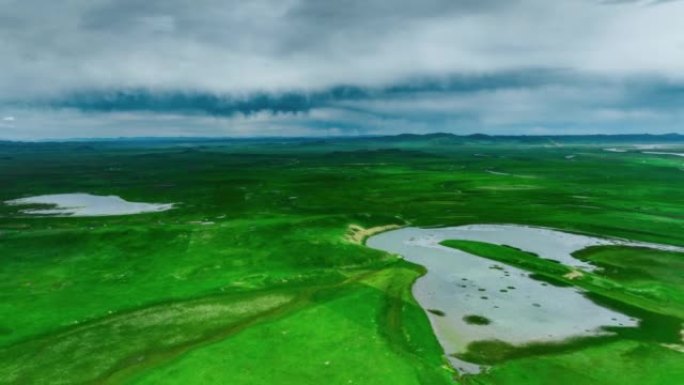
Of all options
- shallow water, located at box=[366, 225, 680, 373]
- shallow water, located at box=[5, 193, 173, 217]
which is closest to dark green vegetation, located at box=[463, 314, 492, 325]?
shallow water, located at box=[366, 225, 680, 373]

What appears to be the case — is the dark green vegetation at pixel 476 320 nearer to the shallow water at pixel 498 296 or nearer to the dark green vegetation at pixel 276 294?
the shallow water at pixel 498 296

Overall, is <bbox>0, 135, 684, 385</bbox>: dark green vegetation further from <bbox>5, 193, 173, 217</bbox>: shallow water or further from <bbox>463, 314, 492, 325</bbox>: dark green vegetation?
<bbox>5, 193, 173, 217</bbox>: shallow water

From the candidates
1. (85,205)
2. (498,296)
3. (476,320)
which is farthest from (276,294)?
(85,205)

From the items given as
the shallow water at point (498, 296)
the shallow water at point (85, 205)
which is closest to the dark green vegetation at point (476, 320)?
the shallow water at point (498, 296)

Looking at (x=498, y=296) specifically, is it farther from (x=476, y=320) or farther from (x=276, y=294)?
(x=276, y=294)

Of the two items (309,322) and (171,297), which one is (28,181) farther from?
(309,322)

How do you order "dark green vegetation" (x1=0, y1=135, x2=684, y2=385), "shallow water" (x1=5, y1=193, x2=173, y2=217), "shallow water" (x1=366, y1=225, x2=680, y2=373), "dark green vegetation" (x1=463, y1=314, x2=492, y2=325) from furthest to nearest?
"shallow water" (x1=5, y1=193, x2=173, y2=217)
"dark green vegetation" (x1=463, y1=314, x2=492, y2=325)
"shallow water" (x1=366, y1=225, x2=680, y2=373)
"dark green vegetation" (x1=0, y1=135, x2=684, y2=385)

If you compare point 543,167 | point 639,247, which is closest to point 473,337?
point 639,247
